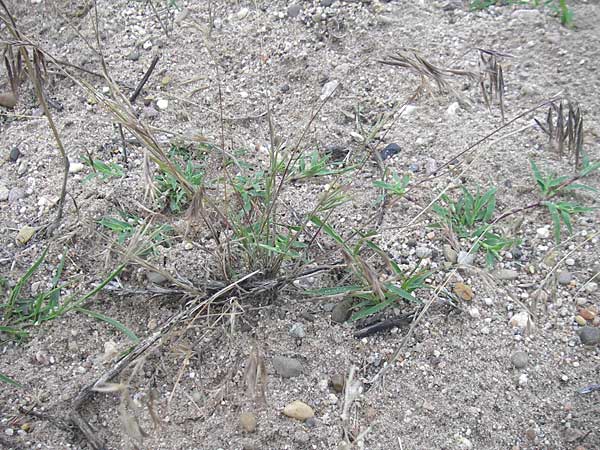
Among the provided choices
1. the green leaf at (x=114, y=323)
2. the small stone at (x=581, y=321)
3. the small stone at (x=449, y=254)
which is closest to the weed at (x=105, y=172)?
the green leaf at (x=114, y=323)

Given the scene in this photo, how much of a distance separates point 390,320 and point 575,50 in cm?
125

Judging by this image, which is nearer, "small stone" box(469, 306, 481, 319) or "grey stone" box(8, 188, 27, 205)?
"small stone" box(469, 306, 481, 319)

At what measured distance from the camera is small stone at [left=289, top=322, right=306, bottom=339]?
1528mm

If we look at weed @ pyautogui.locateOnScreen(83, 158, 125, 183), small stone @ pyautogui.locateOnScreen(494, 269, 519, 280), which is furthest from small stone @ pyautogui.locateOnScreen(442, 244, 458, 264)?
weed @ pyautogui.locateOnScreen(83, 158, 125, 183)

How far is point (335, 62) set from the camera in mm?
2186

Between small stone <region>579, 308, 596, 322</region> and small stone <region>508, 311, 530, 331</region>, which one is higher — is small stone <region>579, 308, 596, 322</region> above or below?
below

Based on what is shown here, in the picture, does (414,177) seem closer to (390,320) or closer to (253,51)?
(390,320)

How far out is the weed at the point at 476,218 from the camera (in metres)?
1.64

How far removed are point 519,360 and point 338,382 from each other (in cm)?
43

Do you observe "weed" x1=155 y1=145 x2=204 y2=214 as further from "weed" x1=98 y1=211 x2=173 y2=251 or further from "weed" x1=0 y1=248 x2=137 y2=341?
"weed" x1=0 y1=248 x2=137 y2=341

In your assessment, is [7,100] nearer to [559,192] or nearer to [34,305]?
[34,305]

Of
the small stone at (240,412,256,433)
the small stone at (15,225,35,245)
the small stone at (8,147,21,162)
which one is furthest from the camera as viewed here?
the small stone at (8,147,21,162)

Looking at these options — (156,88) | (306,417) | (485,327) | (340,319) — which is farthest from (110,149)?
(485,327)

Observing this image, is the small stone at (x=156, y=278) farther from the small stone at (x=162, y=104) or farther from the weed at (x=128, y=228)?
the small stone at (x=162, y=104)
